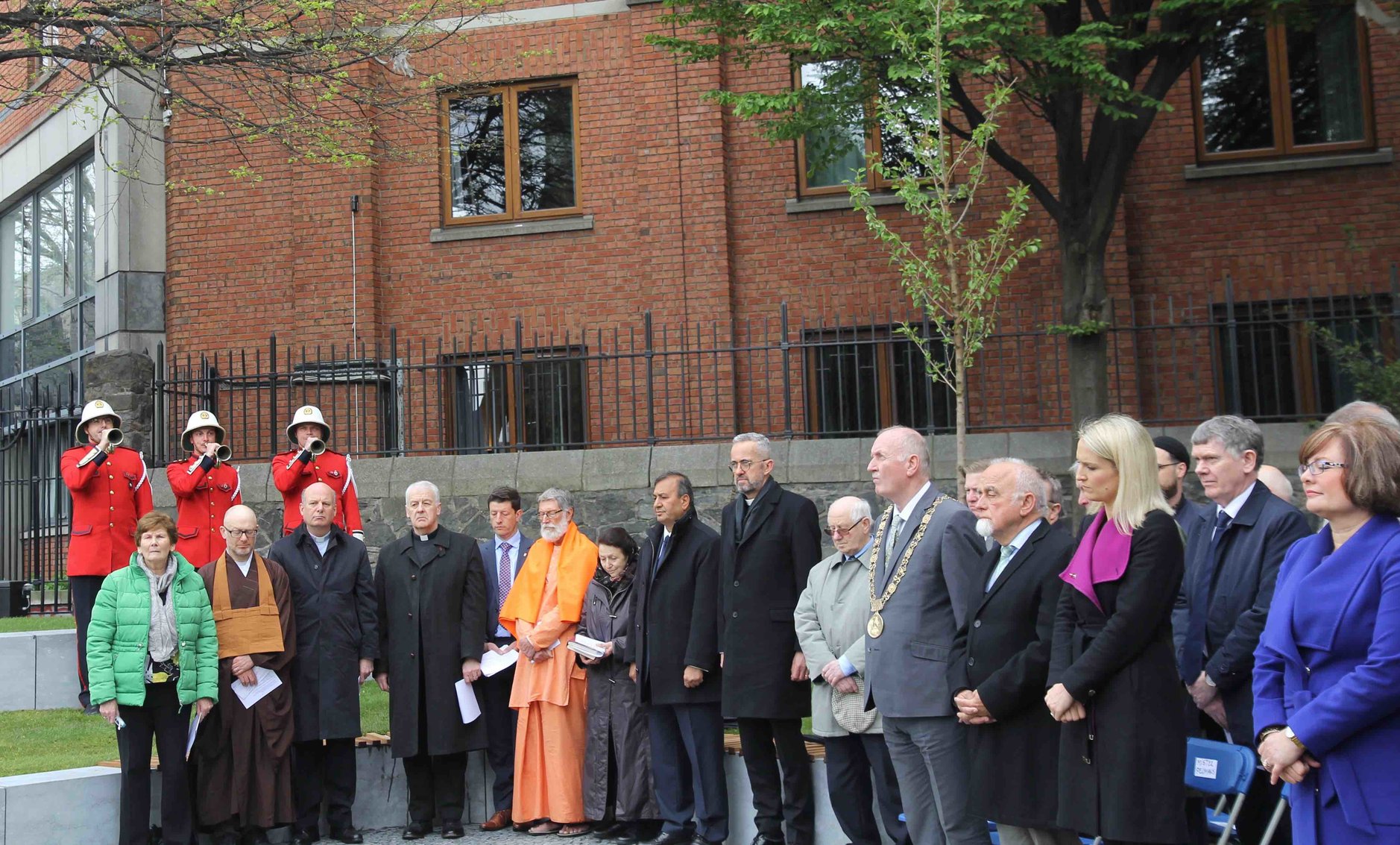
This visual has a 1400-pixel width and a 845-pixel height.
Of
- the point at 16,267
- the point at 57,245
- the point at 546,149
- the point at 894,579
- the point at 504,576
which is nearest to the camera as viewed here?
the point at 894,579

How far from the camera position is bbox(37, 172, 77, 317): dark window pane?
1897 centimetres

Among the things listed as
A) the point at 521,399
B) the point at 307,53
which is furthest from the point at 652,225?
the point at 307,53

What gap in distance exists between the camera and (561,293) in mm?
16031

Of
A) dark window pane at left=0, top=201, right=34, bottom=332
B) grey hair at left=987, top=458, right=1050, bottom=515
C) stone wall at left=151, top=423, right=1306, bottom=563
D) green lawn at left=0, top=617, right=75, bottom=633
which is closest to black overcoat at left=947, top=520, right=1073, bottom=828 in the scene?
grey hair at left=987, top=458, right=1050, bottom=515

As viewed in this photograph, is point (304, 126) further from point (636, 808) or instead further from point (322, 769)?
point (636, 808)

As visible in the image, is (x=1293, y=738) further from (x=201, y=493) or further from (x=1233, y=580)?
(x=201, y=493)

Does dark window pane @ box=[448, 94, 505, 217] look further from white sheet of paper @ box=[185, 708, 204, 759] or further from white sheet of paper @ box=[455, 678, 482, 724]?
white sheet of paper @ box=[185, 708, 204, 759]

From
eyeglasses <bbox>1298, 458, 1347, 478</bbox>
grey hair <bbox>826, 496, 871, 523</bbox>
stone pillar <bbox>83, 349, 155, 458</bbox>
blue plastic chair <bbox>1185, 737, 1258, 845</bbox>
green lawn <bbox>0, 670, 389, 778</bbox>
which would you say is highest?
stone pillar <bbox>83, 349, 155, 458</bbox>

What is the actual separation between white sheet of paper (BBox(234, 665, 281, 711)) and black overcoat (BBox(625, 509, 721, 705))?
7.41 ft

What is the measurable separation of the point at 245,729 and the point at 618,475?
4.93 meters

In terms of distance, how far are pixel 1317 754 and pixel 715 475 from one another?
8547 millimetres

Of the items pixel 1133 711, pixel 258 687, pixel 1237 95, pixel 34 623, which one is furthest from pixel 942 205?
pixel 34 623

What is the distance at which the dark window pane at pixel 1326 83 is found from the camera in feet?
49.4

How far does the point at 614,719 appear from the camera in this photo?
867 centimetres
